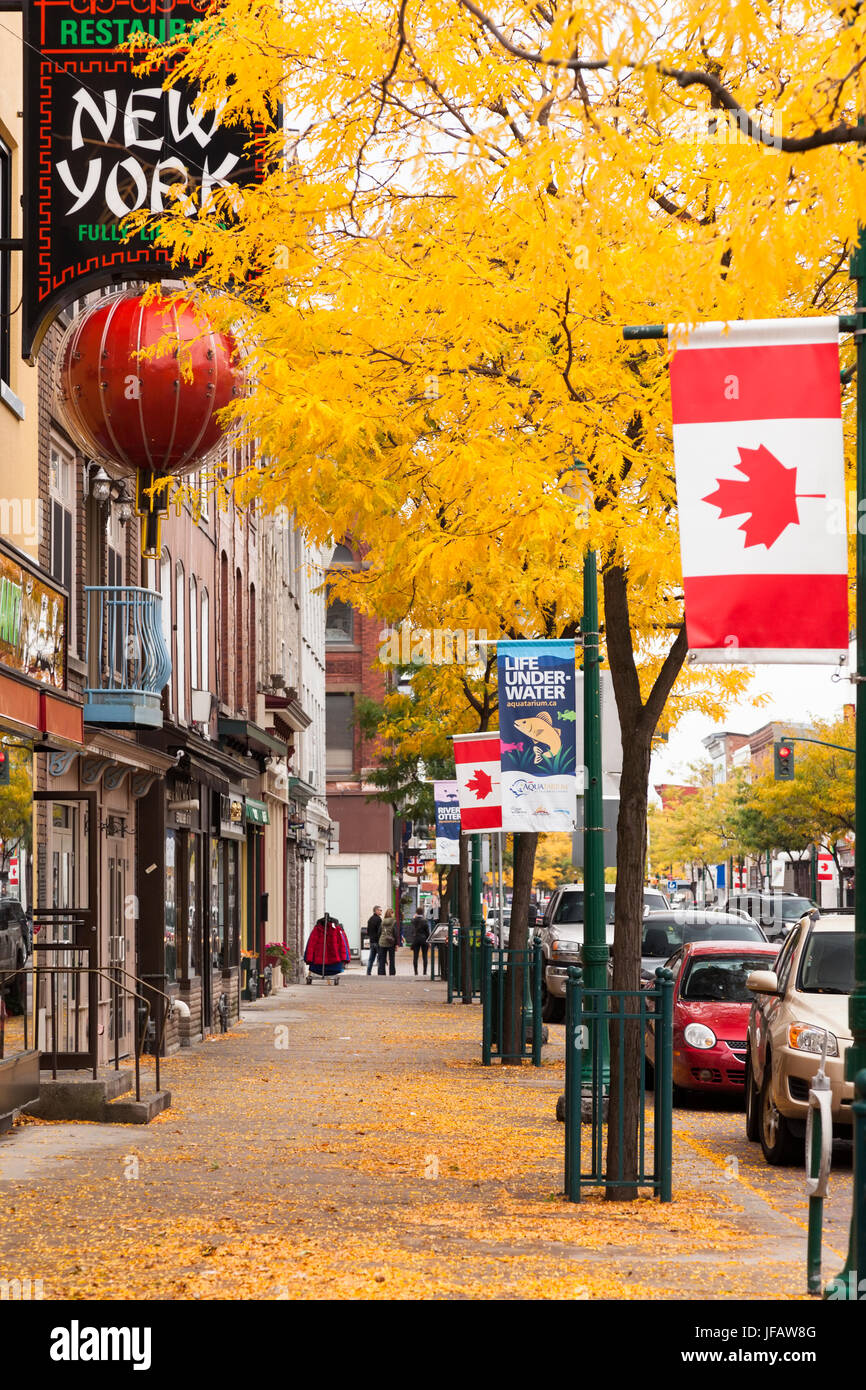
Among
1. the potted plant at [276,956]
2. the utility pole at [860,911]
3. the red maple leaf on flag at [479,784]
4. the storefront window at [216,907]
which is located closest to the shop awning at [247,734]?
the storefront window at [216,907]

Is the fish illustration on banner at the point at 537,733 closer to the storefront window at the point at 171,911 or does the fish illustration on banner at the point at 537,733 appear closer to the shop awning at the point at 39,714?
the shop awning at the point at 39,714

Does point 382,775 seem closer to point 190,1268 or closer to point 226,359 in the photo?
point 226,359

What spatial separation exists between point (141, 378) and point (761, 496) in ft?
21.7

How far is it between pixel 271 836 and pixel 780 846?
51063 millimetres

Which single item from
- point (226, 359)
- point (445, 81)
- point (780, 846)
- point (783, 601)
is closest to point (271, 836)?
point (226, 359)

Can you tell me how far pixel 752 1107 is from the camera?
555 inches

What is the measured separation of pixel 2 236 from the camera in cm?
1465

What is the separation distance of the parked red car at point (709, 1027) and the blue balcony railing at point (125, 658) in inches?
218

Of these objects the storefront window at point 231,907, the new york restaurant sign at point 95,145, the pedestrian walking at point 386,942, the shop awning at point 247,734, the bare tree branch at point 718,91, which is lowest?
the pedestrian walking at point 386,942

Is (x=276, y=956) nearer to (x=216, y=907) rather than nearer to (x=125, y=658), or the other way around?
(x=216, y=907)

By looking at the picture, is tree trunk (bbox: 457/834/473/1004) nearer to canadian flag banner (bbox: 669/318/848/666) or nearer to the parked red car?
the parked red car

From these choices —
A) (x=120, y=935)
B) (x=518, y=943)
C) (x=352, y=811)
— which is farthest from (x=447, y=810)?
(x=352, y=811)

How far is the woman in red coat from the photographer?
38812 mm

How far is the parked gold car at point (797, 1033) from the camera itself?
12.4 m
